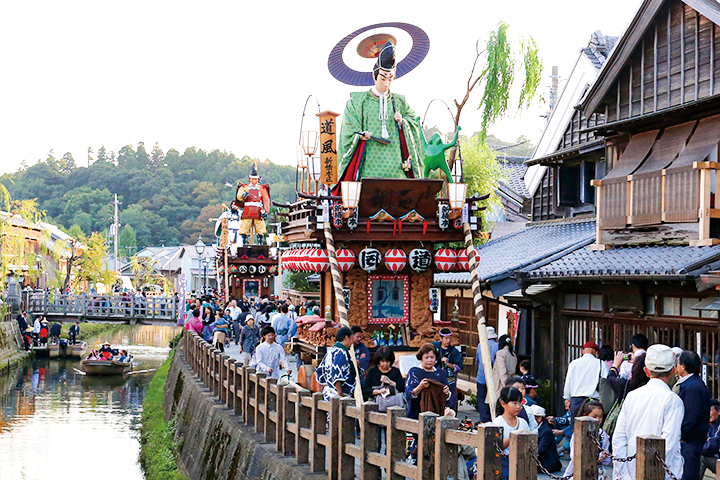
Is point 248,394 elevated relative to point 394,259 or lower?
lower

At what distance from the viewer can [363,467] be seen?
25.9 ft

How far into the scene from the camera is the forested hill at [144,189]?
114938 millimetres

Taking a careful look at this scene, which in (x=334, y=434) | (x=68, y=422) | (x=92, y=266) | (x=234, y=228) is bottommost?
(x=68, y=422)

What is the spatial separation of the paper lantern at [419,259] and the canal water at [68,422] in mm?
8573

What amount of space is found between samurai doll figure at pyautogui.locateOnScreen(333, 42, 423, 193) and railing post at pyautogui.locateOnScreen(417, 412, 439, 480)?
7.82 meters

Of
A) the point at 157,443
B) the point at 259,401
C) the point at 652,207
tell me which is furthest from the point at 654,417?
the point at 157,443

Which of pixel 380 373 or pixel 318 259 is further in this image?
pixel 318 259

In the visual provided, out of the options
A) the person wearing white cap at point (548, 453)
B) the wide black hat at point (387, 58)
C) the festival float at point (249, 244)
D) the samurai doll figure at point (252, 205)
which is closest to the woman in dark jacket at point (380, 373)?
the person wearing white cap at point (548, 453)

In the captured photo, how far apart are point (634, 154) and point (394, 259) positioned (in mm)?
4769

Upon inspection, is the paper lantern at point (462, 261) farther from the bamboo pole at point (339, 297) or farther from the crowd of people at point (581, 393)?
the bamboo pole at point (339, 297)

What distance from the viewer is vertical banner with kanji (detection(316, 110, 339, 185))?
46.5 feet

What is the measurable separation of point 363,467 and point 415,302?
22.2 ft

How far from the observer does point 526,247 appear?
18.5 m

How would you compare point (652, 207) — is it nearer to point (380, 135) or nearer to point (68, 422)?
point (380, 135)
